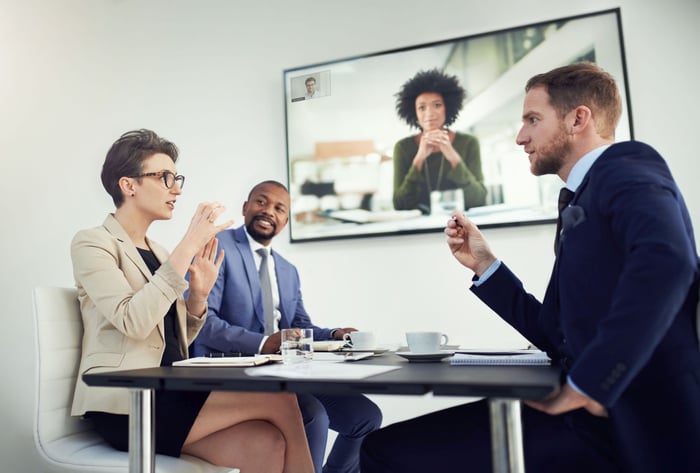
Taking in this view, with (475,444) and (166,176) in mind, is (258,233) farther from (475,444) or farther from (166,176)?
(475,444)

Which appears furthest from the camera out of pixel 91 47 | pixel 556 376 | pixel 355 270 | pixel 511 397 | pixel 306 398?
pixel 91 47

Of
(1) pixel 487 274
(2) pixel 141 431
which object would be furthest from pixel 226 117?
(2) pixel 141 431

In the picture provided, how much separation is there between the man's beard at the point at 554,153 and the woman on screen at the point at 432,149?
51.6 inches

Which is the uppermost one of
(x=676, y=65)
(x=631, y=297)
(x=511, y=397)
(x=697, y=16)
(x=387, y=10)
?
(x=387, y=10)

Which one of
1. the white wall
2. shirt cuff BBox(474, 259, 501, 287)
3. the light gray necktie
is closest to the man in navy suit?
shirt cuff BBox(474, 259, 501, 287)

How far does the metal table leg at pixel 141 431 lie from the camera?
1.18 metres

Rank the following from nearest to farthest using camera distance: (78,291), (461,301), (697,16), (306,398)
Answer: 1. (78,291)
2. (306,398)
3. (697,16)
4. (461,301)

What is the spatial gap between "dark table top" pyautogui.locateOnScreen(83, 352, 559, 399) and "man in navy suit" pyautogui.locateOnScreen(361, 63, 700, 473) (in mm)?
76

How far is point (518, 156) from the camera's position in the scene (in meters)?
2.69

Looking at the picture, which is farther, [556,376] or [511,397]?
[556,376]

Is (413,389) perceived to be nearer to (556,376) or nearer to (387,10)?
(556,376)

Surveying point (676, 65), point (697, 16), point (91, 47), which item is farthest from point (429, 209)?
point (91, 47)

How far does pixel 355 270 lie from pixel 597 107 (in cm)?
174

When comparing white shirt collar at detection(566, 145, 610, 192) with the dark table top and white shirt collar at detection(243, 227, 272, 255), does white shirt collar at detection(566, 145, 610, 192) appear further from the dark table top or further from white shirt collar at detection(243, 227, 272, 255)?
white shirt collar at detection(243, 227, 272, 255)
